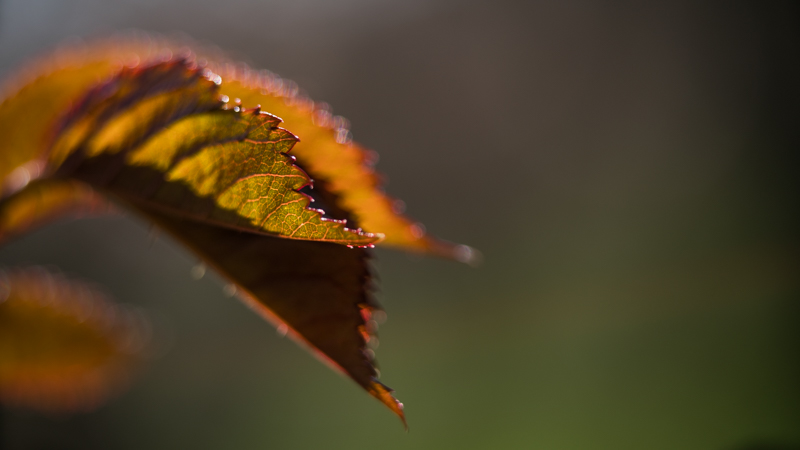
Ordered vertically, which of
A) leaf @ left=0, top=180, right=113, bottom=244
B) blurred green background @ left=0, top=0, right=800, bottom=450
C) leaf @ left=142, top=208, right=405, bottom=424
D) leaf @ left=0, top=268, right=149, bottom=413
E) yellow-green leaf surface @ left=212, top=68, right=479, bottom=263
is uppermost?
blurred green background @ left=0, top=0, right=800, bottom=450

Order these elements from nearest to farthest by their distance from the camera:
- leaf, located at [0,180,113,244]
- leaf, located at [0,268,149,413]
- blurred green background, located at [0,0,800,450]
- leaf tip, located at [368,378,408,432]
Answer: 1. leaf tip, located at [368,378,408,432]
2. leaf, located at [0,180,113,244]
3. leaf, located at [0,268,149,413]
4. blurred green background, located at [0,0,800,450]

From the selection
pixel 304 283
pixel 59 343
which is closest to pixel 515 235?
pixel 59 343

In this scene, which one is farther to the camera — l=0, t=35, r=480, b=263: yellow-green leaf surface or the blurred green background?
the blurred green background

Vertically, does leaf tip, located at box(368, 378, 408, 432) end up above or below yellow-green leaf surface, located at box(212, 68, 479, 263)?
below

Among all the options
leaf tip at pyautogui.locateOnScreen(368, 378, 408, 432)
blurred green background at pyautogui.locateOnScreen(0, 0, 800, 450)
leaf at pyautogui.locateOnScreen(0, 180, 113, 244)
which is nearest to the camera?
leaf tip at pyautogui.locateOnScreen(368, 378, 408, 432)

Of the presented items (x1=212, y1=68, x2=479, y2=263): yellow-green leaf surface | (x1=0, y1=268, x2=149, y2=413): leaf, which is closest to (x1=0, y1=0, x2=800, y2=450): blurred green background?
(x1=0, y1=268, x2=149, y2=413): leaf

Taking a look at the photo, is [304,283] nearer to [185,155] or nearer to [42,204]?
[185,155]

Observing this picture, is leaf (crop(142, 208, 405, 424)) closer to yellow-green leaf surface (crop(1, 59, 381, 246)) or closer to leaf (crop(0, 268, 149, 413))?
yellow-green leaf surface (crop(1, 59, 381, 246))

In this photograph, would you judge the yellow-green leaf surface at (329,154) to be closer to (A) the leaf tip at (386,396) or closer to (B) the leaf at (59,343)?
(A) the leaf tip at (386,396)
